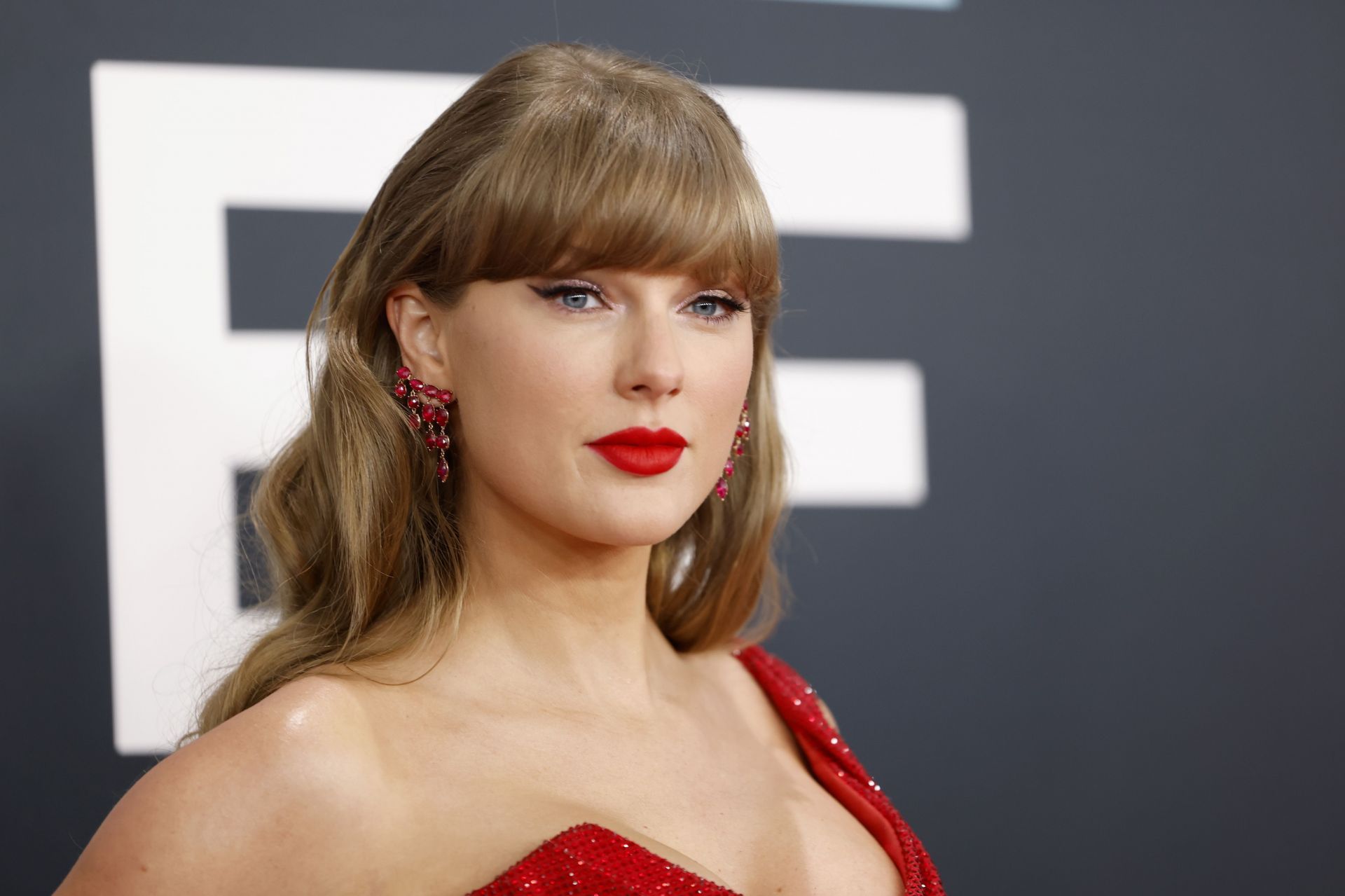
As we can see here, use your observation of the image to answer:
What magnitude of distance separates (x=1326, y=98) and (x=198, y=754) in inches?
80.7

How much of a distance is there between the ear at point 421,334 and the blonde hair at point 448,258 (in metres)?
0.02

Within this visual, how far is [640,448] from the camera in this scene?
1.30 metres

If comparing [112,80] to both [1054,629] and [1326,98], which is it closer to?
[1054,629]

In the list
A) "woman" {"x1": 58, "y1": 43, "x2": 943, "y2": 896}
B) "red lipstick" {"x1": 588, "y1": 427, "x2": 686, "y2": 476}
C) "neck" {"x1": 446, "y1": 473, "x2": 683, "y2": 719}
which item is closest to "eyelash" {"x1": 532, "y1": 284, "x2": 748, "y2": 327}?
"woman" {"x1": 58, "y1": 43, "x2": 943, "y2": 896}

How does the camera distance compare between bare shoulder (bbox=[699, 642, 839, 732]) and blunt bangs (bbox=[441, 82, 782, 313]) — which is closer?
blunt bangs (bbox=[441, 82, 782, 313])

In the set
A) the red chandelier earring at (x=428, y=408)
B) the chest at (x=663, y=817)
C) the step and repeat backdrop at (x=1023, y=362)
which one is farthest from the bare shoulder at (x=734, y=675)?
the red chandelier earring at (x=428, y=408)

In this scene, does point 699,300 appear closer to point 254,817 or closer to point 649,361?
point 649,361

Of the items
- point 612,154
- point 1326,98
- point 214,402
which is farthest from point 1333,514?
point 214,402

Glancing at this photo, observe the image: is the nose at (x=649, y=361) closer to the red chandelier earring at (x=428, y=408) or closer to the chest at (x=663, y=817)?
the red chandelier earring at (x=428, y=408)

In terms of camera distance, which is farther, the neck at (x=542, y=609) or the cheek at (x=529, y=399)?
the neck at (x=542, y=609)

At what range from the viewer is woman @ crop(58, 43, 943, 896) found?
121 cm

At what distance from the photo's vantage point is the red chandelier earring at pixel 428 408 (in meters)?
1.38

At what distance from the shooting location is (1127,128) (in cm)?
222

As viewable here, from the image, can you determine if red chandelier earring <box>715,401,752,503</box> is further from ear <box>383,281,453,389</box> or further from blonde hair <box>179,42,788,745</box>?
ear <box>383,281,453,389</box>
